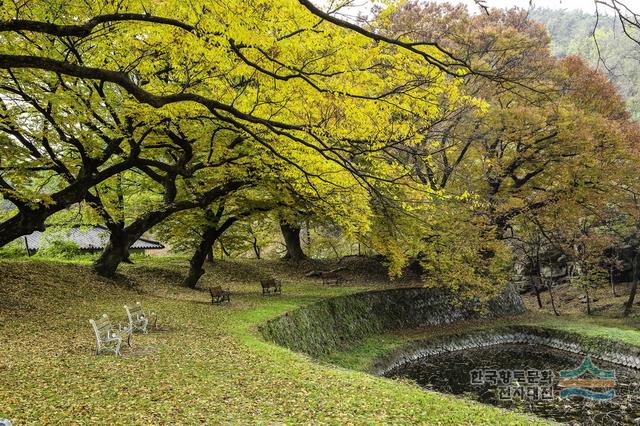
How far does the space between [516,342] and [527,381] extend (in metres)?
7.00

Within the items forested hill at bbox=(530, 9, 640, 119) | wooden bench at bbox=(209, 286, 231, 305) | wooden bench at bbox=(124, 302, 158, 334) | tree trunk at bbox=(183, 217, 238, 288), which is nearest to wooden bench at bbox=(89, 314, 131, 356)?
wooden bench at bbox=(124, 302, 158, 334)

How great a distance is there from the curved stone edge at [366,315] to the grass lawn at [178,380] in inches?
57.7

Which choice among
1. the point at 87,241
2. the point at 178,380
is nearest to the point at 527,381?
the point at 178,380

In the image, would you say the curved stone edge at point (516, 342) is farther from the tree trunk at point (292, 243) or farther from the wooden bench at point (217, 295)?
the tree trunk at point (292, 243)

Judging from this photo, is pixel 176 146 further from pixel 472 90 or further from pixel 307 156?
pixel 472 90

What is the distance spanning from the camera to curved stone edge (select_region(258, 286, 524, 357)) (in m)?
15.6

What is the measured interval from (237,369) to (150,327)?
191 inches

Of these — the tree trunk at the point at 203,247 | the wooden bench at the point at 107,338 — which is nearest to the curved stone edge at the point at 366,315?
the wooden bench at the point at 107,338

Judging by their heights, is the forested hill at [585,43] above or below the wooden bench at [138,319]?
above

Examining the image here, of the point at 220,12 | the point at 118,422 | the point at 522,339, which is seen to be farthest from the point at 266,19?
the point at 522,339

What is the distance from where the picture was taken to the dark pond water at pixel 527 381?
11766 mm

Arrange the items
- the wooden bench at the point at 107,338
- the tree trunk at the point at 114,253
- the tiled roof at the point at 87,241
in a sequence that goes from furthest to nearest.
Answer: the tiled roof at the point at 87,241 → the tree trunk at the point at 114,253 → the wooden bench at the point at 107,338

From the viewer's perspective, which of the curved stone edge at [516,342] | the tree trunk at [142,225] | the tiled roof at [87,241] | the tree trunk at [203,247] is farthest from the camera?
the tiled roof at [87,241]

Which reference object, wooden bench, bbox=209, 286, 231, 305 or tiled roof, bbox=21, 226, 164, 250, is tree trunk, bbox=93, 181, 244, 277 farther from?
tiled roof, bbox=21, 226, 164, 250
